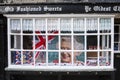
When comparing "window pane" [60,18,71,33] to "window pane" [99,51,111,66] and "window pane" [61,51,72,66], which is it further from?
"window pane" [99,51,111,66]

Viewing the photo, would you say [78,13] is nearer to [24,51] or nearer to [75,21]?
[75,21]

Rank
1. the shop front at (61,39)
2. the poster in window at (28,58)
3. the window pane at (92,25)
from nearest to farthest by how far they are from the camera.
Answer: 1. the shop front at (61,39)
2. the window pane at (92,25)
3. the poster in window at (28,58)

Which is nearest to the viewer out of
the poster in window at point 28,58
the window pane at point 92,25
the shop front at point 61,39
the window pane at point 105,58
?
the shop front at point 61,39

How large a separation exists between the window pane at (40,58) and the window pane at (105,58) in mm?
2326

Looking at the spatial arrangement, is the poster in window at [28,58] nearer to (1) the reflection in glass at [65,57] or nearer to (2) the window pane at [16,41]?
(2) the window pane at [16,41]

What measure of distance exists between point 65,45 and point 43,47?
2.99 ft

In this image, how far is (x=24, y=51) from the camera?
40.0 ft

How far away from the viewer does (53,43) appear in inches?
479

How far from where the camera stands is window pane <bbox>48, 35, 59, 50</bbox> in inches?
478

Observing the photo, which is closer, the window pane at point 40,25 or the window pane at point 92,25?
the window pane at point 92,25

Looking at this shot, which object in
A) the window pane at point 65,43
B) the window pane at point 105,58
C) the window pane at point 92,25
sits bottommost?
the window pane at point 105,58

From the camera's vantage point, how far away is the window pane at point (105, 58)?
12.1 metres

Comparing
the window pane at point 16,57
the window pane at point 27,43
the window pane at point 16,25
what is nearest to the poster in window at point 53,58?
the window pane at point 27,43

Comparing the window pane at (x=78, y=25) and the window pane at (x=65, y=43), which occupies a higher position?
the window pane at (x=78, y=25)
